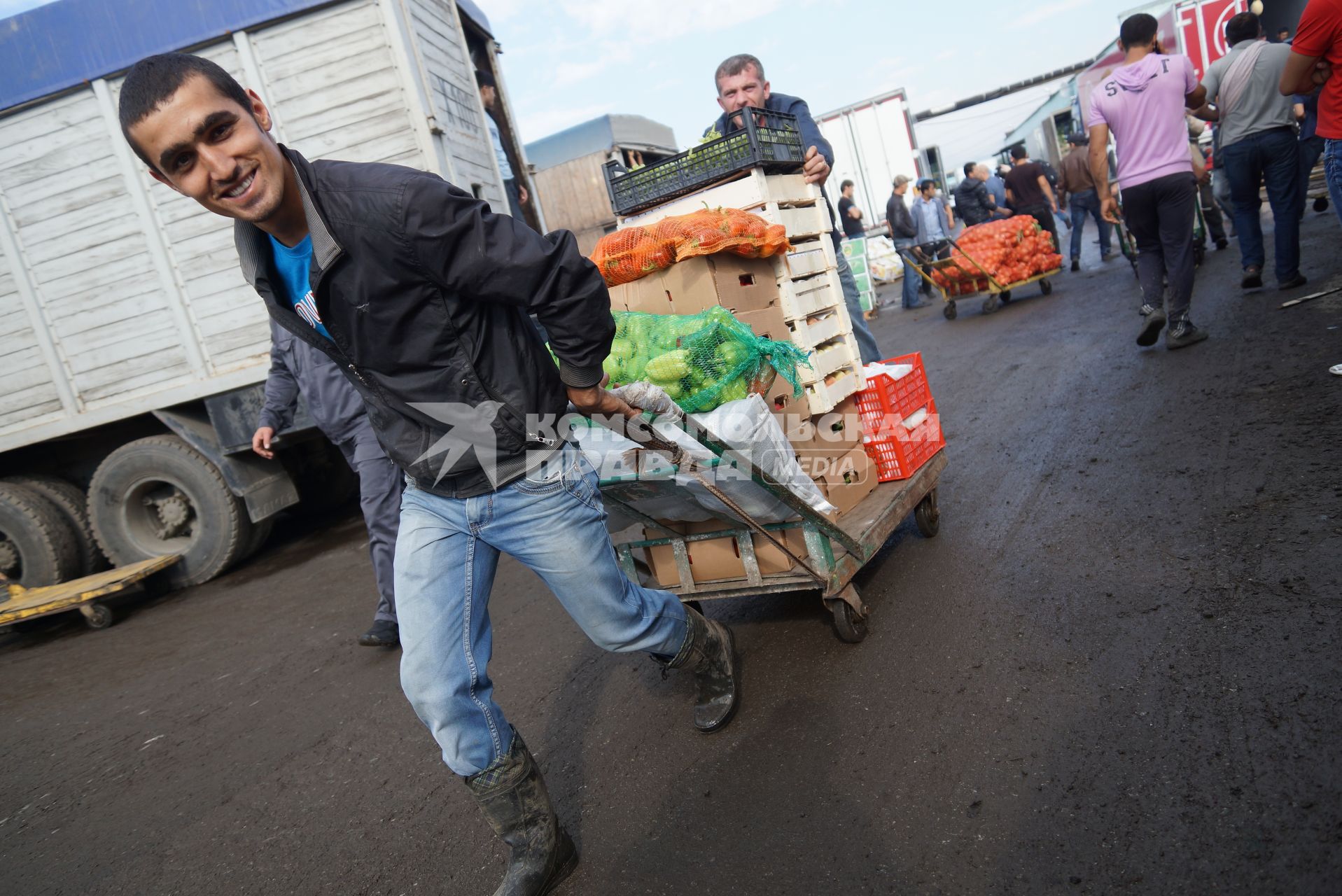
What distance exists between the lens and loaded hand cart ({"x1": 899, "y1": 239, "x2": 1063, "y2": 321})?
1155 cm

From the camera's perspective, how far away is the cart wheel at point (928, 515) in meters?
4.33

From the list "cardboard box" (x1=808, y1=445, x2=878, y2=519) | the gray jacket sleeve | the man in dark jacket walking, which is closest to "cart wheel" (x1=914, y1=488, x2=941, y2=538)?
"cardboard box" (x1=808, y1=445, x2=878, y2=519)

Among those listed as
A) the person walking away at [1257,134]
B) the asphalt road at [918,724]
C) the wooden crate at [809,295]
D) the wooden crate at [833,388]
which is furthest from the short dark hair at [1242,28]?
the wooden crate at [833,388]

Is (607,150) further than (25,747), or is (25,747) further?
(607,150)

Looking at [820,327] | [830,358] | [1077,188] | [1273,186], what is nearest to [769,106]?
[820,327]

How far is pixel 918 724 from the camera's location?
282 cm

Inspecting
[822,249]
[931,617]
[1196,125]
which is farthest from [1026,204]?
[931,617]

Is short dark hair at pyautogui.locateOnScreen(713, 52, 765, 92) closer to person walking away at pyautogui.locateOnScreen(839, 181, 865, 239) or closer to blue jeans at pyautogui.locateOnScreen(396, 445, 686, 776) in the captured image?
blue jeans at pyautogui.locateOnScreen(396, 445, 686, 776)

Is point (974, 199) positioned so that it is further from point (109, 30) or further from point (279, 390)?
point (279, 390)

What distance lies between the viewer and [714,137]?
12.6 feet

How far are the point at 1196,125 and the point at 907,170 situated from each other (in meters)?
8.12

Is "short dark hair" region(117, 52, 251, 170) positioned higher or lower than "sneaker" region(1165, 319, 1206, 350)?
higher

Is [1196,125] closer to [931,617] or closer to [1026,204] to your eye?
[1026,204]

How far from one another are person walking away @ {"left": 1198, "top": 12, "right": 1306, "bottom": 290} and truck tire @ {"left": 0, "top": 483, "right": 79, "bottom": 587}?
35.3 feet
